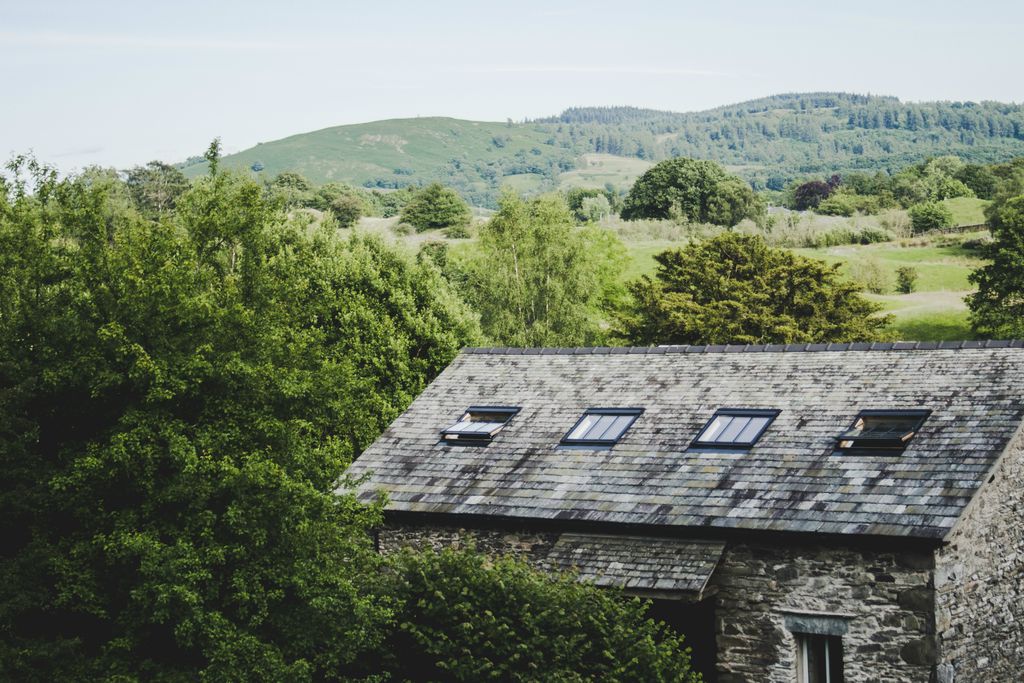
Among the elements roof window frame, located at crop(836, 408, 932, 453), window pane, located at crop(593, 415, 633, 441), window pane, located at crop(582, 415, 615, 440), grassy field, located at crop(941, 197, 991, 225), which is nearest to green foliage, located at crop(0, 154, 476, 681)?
window pane, located at crop(582, 415, 615, 440)

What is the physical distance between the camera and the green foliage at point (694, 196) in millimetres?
119500

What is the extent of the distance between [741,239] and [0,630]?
136ft

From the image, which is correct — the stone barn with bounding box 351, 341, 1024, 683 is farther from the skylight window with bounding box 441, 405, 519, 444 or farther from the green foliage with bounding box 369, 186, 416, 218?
the green foliage with bounding box 369, 186, 416, 218

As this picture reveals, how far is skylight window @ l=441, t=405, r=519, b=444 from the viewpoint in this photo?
23.2m

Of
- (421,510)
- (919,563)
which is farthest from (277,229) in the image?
(919,563)

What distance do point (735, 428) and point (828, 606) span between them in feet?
13.8

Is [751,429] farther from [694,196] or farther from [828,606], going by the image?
[694,196]

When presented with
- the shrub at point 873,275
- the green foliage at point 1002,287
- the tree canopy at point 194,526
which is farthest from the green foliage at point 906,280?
the tree canopy at point 194,526

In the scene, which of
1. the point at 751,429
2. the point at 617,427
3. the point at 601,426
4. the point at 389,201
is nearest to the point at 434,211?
the point at 389,201

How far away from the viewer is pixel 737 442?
20.6 metres

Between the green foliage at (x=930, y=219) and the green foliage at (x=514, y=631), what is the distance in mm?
91096

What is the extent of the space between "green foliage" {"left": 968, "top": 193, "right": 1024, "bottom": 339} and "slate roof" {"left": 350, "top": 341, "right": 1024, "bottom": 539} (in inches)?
1327

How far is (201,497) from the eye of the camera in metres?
17.0

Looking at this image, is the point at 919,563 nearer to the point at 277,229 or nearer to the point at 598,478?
the point at 598,478
